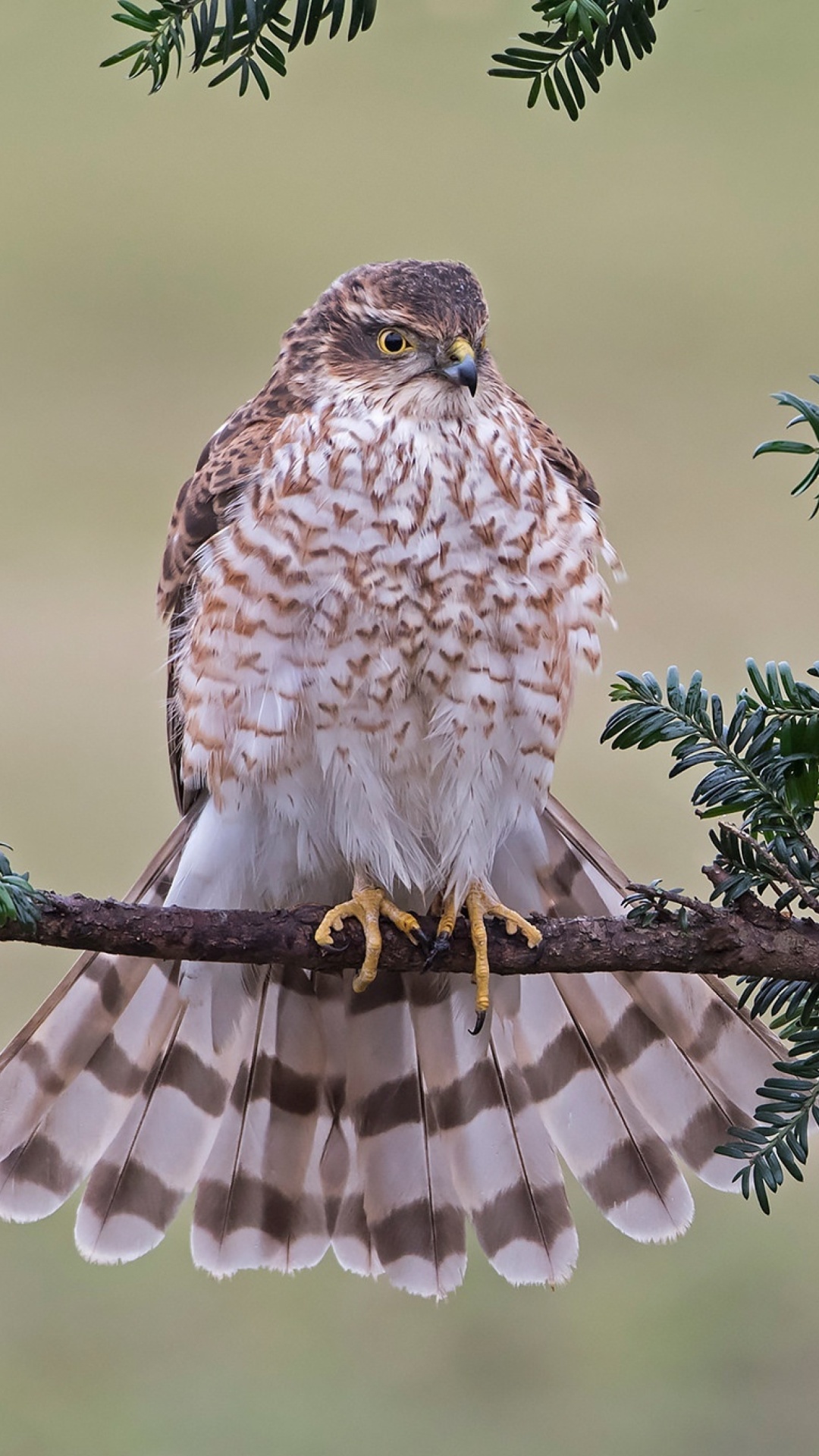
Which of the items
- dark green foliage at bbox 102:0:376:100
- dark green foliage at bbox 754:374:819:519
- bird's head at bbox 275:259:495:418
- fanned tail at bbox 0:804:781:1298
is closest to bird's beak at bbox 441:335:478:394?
bird's head at bbox 275:259:495:418

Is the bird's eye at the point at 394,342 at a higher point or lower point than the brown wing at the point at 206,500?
higher

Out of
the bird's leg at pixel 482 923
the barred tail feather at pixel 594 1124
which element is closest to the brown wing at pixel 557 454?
the bird's leg at pixel 482 923

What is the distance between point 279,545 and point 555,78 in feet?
2.66

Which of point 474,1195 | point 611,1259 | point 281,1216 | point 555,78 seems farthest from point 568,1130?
point 611,1259

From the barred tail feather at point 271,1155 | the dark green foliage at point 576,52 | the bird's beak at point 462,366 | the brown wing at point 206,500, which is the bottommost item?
the barred tail feather at point 271,1155

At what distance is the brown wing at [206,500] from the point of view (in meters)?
2.04

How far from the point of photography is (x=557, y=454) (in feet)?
6.83

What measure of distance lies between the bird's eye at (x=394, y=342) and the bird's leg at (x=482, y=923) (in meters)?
0.70

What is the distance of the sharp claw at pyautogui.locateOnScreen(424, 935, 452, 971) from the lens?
75.5 inches

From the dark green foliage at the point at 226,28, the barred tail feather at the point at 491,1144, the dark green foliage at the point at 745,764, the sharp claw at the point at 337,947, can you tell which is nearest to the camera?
the dark green foliage at the point at 226,28

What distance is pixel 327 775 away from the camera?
1.99 meters

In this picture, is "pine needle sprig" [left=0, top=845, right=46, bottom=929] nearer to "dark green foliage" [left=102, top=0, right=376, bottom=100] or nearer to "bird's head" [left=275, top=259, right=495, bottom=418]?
"dark green foliage" [left=102, top=0, right=376, bottom=100]

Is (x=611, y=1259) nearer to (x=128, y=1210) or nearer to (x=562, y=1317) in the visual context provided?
(x=562, y=1317)

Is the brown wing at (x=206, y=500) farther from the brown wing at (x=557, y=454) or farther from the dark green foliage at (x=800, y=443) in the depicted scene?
the dark green foliage at (x=800, y=443)
